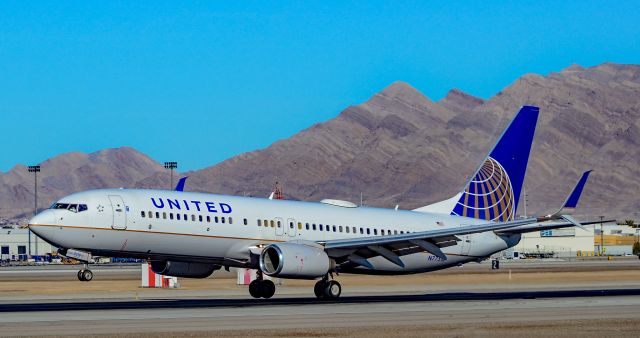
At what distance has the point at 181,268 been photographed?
181 ft

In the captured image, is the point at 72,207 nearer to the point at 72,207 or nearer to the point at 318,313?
the point at 72,207

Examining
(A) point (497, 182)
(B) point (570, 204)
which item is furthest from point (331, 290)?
(A) point (497, 182)

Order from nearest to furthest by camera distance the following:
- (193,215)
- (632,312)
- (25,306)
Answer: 1. (632,312)
2. (25,306)
3. (193,215)

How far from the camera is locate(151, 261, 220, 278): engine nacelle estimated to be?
5512 cm

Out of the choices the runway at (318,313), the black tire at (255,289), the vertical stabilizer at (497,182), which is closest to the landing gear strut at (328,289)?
the runway at (318,313)

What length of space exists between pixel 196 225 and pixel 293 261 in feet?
16.6

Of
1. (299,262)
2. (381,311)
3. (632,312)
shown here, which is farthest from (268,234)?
(632,312)

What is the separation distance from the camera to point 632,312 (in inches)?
1708

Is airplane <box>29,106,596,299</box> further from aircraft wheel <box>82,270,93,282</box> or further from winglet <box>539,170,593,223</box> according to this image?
aircraft wheel <box>82,270,93,282</box>

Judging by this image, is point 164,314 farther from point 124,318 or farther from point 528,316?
point 528,316

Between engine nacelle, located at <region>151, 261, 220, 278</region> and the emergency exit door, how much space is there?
4635 mm

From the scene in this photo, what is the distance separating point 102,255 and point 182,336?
19.5 metres

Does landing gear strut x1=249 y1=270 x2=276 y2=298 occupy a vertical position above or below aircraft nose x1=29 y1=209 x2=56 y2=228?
below

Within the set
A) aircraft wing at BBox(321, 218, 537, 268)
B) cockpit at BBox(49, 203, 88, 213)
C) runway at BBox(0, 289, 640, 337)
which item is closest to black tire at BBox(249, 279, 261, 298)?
runway at BBox(0, 289, 640, 337)
